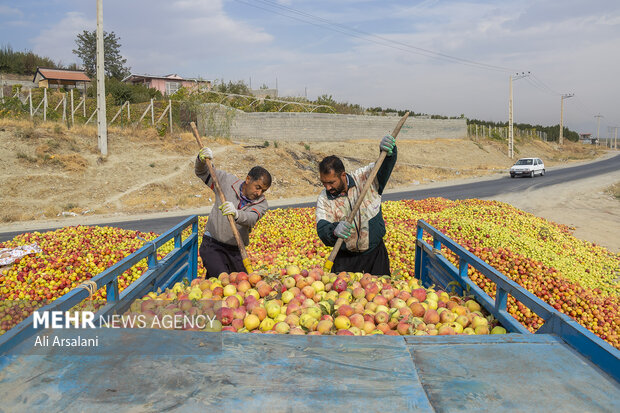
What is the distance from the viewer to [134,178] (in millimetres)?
20906

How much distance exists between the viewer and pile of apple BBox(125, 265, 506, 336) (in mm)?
2891

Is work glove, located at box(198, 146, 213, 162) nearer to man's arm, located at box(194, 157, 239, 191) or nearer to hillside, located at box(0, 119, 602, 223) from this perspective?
man's arm, located at box(194, 157, 239, 191)

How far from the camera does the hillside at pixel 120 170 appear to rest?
17.8 m

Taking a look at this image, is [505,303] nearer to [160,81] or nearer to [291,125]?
[291,125]

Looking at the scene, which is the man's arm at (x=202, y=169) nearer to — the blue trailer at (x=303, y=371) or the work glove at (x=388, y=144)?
the work glove at (x=388, y=144)

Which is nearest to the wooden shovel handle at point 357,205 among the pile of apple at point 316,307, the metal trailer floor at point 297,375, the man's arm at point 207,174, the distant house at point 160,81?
the pile of apple at point 316,307

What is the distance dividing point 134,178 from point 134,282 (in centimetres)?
1910

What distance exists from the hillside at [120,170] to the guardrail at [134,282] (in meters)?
13.5

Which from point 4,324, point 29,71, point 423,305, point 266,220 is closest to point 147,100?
point 29,71

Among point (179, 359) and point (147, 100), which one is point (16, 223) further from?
point (147, 100)

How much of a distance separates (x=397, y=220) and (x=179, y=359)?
9492 mm

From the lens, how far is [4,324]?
4691mm

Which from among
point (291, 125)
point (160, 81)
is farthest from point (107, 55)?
point (291, 125)

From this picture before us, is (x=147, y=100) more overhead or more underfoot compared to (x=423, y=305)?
more overhead
